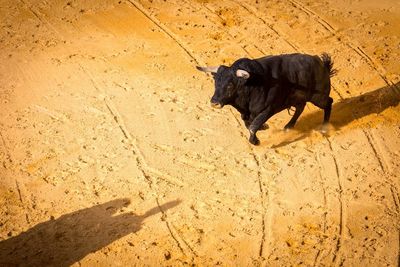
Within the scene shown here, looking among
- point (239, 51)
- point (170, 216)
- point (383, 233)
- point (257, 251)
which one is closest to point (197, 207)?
point (170, 216)

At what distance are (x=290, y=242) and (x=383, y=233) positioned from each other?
4.49ft

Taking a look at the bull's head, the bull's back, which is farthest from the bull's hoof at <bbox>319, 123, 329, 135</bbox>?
the bull's head

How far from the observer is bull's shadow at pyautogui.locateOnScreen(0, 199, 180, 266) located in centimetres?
660

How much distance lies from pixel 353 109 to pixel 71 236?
5.85 m

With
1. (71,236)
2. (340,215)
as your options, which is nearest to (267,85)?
(340,215)

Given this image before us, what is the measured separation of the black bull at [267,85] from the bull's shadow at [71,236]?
6.46ft

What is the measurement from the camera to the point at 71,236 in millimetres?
6914

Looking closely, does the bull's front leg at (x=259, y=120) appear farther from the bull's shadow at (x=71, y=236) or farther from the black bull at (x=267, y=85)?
the bull's shadow at (x=71, y=236)

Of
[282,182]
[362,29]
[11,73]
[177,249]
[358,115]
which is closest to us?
[177,249]

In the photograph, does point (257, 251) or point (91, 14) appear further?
point (91, 14)

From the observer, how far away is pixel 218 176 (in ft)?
26.4

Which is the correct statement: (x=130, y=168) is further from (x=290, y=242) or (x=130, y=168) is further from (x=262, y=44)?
(x=262, y=44)

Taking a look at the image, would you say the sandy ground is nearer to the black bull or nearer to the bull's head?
the black bull

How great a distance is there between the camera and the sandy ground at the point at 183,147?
6906mm
